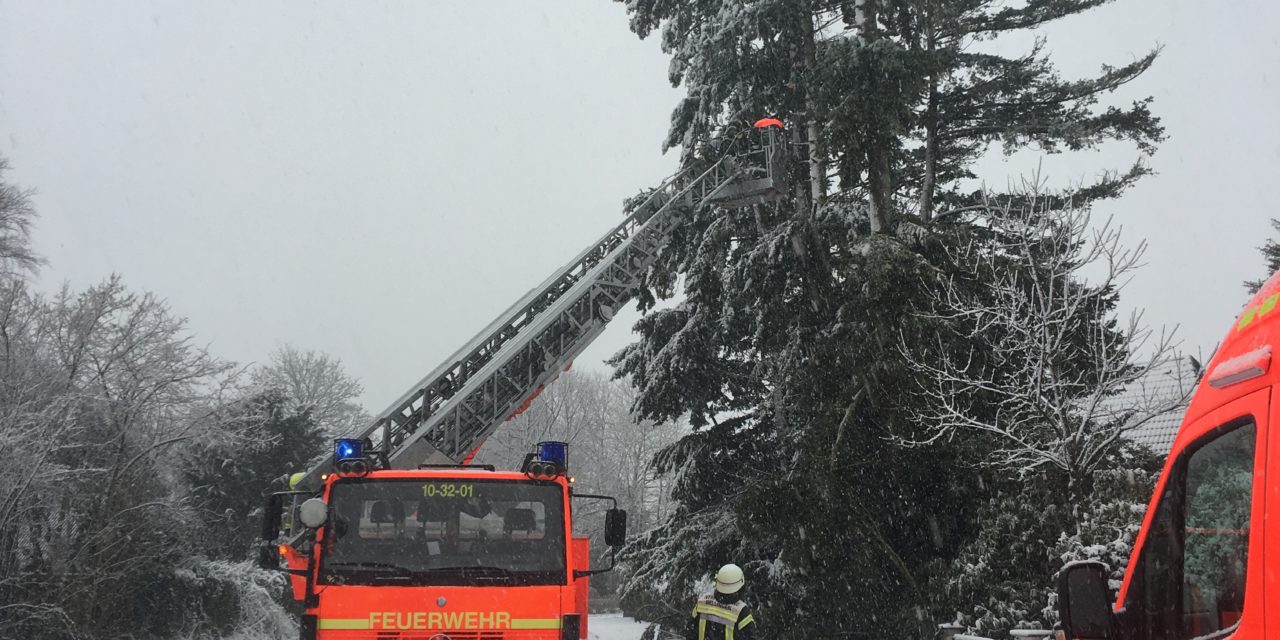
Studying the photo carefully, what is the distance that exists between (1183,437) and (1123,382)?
35.2ft

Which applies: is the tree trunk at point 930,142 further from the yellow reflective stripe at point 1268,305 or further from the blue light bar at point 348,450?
the yellow reflective stripe at point 1268,305

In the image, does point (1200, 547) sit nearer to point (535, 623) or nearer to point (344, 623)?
point (535, 623)

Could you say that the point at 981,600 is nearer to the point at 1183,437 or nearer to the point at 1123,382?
the point at 1123,382

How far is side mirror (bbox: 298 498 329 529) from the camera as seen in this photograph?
746 cm

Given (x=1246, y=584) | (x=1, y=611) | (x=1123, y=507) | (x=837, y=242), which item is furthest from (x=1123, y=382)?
(x=1, y=611)

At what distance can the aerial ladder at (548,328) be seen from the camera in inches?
543

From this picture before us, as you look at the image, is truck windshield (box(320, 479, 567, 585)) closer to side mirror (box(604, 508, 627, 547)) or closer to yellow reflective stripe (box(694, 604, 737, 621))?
side mirror (box(604, 508, 627, 547))

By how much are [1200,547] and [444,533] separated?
18.8 ft

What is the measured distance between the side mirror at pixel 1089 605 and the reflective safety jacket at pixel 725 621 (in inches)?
151


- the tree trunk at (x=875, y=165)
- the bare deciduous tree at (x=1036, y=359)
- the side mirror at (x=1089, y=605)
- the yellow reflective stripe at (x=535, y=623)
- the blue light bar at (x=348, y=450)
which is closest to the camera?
the side mirror at (x=1089, y=605)

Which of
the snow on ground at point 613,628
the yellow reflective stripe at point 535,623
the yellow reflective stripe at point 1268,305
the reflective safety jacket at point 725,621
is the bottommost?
the snow on ground at point 613,628

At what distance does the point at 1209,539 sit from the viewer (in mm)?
2854

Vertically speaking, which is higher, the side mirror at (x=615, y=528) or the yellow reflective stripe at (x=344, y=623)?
the side mirror at (x=615, y=528)

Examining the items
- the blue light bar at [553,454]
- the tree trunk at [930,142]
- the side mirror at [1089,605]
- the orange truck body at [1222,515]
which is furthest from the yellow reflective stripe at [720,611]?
the tree trunk at [930,142]
